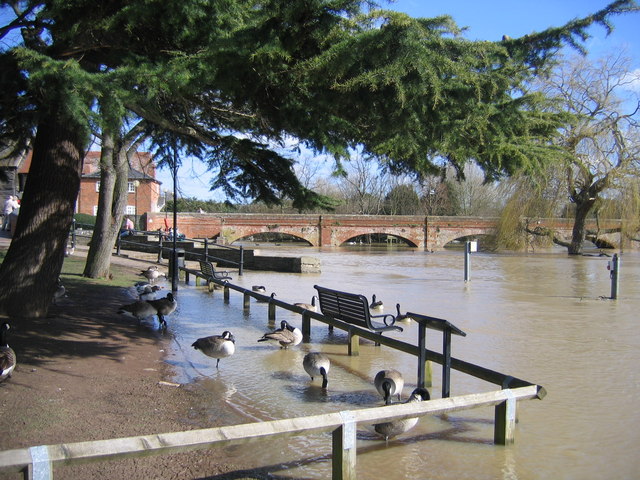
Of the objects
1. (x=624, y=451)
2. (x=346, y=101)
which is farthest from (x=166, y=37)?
(x=624, y=451)

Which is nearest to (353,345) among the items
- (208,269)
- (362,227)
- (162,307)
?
(162,307)

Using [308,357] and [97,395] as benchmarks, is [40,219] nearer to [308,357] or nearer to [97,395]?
[97,395]

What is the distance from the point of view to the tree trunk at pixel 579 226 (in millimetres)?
35344

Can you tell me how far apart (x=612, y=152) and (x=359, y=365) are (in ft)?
103

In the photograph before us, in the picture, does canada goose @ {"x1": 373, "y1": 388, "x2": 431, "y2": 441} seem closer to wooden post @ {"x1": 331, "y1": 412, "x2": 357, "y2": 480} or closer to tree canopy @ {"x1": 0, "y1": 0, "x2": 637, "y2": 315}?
wooden post @ {"x1": 331, "y1": 412, "x2": 357, "y2": 480}

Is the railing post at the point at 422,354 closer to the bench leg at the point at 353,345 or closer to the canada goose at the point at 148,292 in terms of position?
the bench leg at the point at 353,345

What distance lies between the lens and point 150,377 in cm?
622

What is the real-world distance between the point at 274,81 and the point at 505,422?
154 inches

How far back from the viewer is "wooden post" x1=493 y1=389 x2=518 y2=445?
14.8 feet

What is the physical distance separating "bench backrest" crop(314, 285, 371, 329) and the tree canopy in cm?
188

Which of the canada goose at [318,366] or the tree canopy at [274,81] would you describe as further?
the canada goose at [318,366]

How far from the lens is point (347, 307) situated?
832 cm

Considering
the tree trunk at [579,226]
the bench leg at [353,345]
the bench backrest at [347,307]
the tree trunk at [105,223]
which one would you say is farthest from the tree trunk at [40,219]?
the tree trunk at [579,226]

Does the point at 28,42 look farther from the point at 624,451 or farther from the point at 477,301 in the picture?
the point at 477,301
